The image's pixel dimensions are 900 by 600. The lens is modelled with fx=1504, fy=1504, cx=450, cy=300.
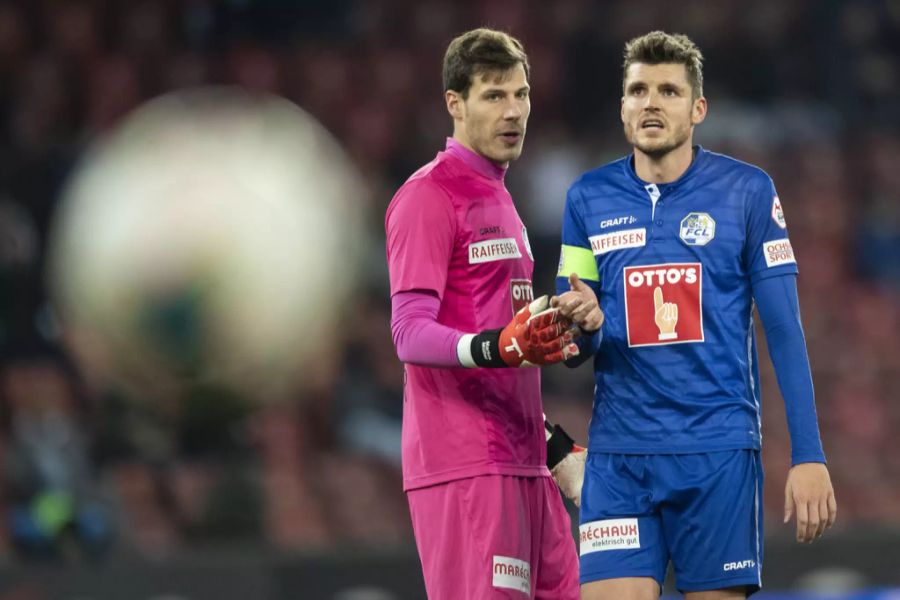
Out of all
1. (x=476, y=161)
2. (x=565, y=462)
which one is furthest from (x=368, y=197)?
(x=565, y=462)

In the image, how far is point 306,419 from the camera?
870 centimetres

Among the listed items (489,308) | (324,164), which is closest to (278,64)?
(324,164)

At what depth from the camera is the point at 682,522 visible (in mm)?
4020

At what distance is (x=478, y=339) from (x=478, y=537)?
60cm

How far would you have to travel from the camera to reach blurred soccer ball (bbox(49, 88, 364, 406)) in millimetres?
8320

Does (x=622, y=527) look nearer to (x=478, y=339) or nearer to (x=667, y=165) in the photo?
(x=478, y=339)

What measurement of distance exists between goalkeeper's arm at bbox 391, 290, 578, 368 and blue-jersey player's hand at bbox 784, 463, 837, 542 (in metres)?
0.67

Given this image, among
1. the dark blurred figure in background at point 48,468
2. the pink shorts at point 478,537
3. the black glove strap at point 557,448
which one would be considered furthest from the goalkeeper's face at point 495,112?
the dark blurred figure in background at point 48,468

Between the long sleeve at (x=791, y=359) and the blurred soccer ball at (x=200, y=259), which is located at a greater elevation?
the blurred soccer ball at (x=200, y=259)

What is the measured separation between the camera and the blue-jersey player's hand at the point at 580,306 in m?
3.85

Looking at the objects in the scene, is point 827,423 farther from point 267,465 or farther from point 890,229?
point 267,465

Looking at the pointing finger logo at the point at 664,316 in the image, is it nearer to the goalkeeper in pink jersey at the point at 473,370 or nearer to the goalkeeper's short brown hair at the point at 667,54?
the goalkeeper in pink jersey at the point at 473,370

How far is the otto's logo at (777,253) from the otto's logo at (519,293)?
74cm

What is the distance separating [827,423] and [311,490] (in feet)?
10.5
